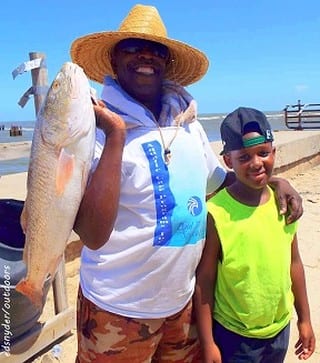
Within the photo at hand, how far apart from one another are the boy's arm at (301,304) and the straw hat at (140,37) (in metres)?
0.94

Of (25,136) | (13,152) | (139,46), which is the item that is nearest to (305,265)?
(139,46)

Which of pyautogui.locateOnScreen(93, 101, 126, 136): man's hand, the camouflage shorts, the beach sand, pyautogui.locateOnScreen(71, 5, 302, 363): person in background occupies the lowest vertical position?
the beach sand

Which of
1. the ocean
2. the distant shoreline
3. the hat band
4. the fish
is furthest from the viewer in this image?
the distant shoreline

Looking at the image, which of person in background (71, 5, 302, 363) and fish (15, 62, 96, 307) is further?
person in background (71, 5, 302, 363)

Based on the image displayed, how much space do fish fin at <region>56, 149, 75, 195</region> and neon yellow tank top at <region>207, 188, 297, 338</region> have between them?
0.86 metres

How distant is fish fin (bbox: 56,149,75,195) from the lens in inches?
52.1

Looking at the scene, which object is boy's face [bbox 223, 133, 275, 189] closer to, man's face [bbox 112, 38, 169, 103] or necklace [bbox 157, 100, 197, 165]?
necklace [bbox 157, 100, 197, 165]

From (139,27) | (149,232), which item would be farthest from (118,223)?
(139,27)

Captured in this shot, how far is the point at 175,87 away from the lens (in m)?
2.11

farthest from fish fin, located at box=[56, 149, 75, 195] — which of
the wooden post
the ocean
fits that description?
the ocean

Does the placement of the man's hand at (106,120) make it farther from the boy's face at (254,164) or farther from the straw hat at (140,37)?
the boy's face at (254,164)

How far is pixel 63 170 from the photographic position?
4.35ft

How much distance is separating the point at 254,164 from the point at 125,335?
34.1 inches

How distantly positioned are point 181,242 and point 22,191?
415cm
